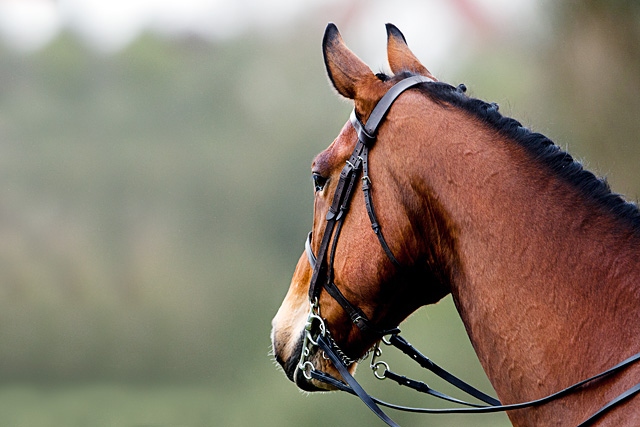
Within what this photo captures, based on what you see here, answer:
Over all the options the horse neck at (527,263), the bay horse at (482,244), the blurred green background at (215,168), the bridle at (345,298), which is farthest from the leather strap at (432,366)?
the blurred green background at (215,168)

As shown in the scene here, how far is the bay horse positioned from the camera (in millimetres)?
1604

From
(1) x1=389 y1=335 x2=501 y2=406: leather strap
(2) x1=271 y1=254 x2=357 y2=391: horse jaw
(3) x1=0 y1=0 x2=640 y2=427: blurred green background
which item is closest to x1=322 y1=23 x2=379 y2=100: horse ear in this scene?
(2) x1=271 y1=254 x2=357 y2=391: horse jaw

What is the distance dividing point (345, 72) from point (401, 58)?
25 cm

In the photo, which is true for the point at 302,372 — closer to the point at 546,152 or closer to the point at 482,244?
the point at 482,244

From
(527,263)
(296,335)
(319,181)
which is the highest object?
(319,181)

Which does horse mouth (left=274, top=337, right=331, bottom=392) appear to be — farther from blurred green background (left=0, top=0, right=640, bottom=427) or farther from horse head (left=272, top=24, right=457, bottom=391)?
blurred green background (left=0, top=0, right=640, bottom=427)

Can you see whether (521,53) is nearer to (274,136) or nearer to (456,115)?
(274,136)

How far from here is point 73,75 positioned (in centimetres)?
642

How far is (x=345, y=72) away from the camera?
6.67 ft

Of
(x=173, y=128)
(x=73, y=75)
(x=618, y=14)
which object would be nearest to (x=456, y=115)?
(x=618, y=14)

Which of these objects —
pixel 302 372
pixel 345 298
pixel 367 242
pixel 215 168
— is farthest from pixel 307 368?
pixel 215 168

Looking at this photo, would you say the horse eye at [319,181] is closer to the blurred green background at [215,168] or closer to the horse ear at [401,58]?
the horse ear at [401,58]

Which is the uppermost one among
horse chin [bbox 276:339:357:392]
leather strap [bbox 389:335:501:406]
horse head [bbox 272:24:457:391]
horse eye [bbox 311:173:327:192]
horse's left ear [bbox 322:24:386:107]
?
horse's left ear [bbox 322:24:386:107]

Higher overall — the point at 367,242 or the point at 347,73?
the point at 347,73
